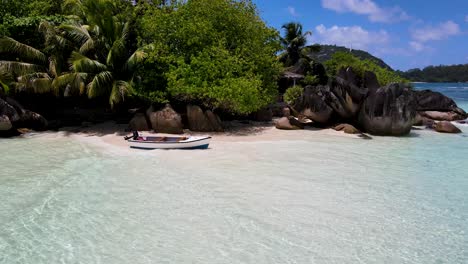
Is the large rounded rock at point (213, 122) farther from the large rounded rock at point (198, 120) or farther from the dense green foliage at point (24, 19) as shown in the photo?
the dense green foliage at point (24, 19)

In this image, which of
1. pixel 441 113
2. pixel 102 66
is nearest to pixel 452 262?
pixel 102 66

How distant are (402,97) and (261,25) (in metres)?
9.01

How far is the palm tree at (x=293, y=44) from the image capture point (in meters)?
41.1

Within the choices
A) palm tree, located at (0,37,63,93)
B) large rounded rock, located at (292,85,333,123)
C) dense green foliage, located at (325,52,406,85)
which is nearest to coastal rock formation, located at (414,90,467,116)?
dense green foliage, located at (325,52,406,85)

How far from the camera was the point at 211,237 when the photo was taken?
674 cm

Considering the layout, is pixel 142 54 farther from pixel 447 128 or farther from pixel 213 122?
pixel 447 128

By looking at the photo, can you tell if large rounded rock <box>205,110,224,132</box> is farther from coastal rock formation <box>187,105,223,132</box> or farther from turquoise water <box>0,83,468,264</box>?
turquoise water <box>0,83,468,264</box>

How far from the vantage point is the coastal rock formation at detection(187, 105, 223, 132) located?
18.8 m

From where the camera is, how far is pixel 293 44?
41.1 m

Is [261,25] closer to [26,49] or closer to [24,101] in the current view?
[26,49]

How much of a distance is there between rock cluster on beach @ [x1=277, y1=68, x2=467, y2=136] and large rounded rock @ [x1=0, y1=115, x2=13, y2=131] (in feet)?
44.5

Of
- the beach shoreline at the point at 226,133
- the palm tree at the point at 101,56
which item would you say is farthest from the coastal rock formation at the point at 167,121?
the palm tree at the point at 101,56

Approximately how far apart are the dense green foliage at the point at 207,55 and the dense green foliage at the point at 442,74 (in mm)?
147268

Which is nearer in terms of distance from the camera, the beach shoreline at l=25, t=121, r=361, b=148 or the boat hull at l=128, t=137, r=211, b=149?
the boat hull at l=128, t=137, r=211, b=149
